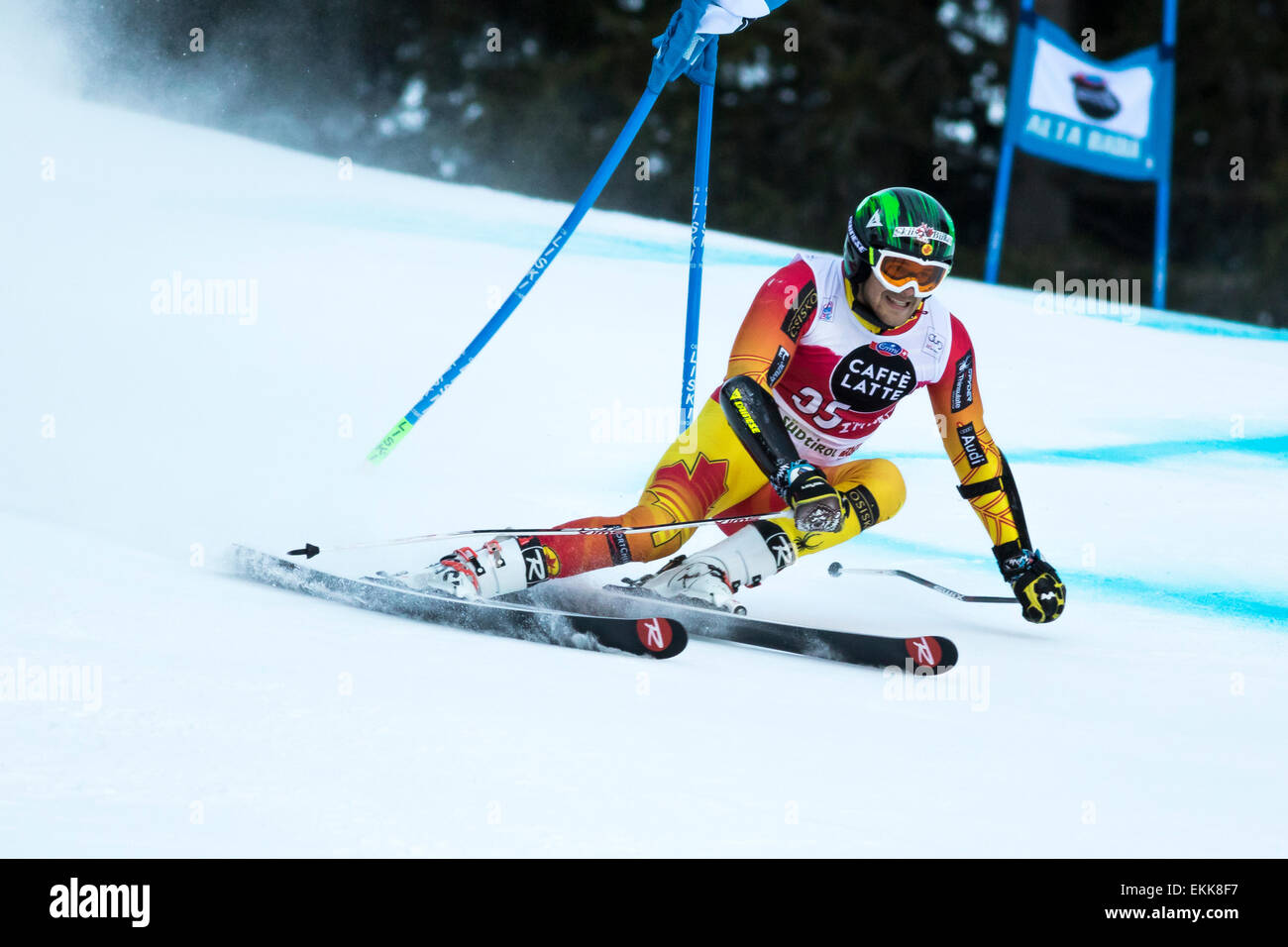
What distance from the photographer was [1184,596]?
193 inches

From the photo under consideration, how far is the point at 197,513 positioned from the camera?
4.60 metres

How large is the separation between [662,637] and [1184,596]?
246cm

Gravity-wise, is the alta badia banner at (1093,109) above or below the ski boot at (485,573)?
above

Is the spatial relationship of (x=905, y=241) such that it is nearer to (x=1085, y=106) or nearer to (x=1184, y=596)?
(x=1184, y=596)

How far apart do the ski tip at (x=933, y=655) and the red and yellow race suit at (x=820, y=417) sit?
50 centimetres

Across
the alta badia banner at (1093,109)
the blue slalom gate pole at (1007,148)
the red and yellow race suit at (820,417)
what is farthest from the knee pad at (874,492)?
the alta badia banner at (1093,109)

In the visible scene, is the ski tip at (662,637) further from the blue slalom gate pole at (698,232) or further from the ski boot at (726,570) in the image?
the blue slalom gate pole at (698,232)

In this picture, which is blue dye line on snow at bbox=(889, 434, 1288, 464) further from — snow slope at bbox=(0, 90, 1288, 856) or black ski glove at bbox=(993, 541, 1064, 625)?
black ski glove at bbox=(993, 541, 1064, 625)

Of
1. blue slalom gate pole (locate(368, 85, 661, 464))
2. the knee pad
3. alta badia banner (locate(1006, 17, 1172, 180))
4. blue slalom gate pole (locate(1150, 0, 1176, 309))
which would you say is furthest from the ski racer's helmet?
blue slalom gate pole (locate(1150, 0, 1176, 309))

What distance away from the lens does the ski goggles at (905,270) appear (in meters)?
3.62

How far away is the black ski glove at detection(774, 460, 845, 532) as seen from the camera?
3457 millimetres
